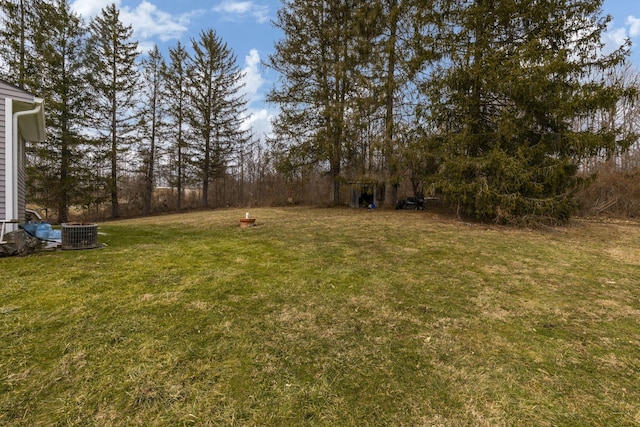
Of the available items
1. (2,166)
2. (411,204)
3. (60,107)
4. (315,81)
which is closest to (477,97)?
(411,204)

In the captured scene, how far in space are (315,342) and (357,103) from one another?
39.4 feet

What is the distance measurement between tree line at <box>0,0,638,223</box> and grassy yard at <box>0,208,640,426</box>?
17.1ft

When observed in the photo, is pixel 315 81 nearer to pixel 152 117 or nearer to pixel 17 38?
pixel 152 117

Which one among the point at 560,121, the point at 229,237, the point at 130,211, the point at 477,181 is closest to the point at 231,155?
the point at 130,211

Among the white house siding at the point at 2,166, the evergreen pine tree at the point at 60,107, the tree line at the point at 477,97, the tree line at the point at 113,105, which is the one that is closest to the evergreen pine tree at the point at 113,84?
the tree line at the point at 113,105

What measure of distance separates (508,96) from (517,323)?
339 inches

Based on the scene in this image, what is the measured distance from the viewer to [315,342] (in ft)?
7.73

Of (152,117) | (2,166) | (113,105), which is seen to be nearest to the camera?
(2,166)

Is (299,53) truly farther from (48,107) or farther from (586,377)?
(586,377)

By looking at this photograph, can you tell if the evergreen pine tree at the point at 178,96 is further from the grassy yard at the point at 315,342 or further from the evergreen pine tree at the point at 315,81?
the grassy yard at the point at 315,342

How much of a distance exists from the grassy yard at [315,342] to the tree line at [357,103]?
5.23 m

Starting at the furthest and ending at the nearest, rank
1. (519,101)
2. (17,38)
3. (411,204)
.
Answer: (411,204) < (17,38) < (519,101)

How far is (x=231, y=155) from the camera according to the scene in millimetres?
21156

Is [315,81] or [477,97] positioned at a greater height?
[315,81]
